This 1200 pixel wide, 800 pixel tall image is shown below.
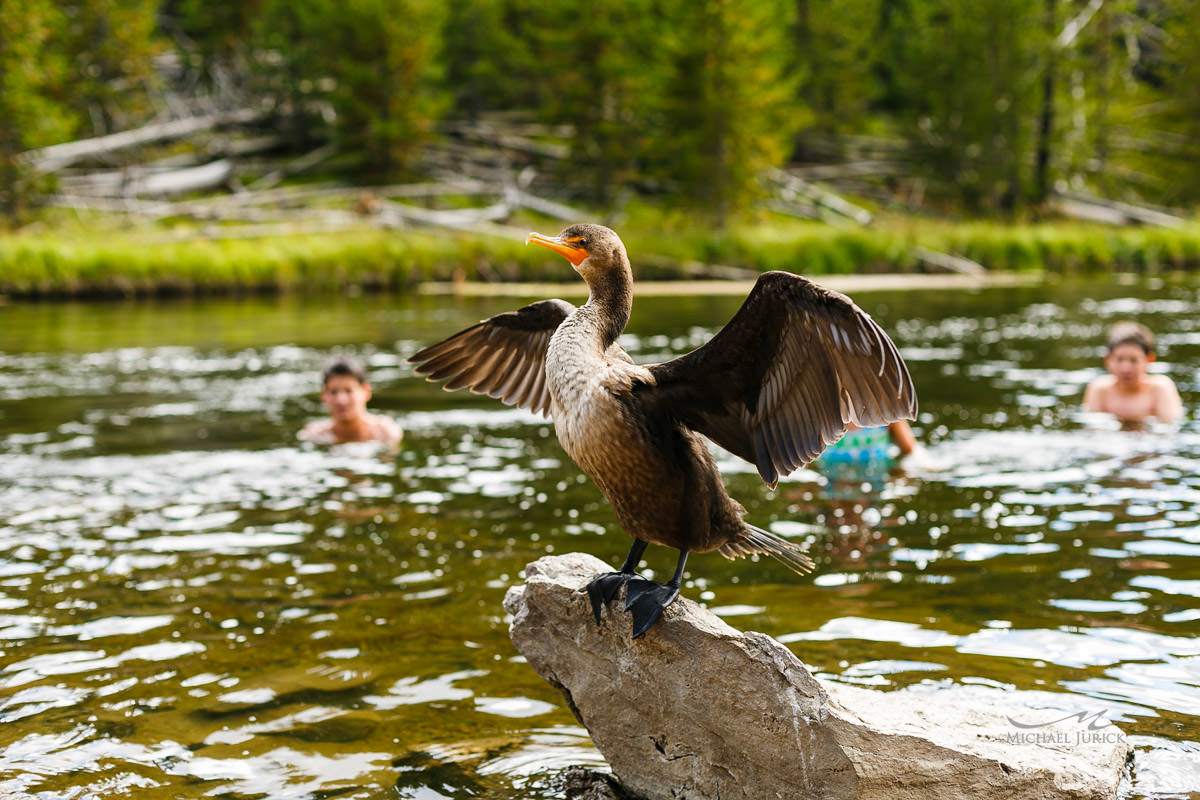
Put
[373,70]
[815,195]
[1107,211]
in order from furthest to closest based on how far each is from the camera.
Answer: [373,70], [815,195], [1107,211]

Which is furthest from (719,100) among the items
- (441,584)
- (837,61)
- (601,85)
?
(441,584)

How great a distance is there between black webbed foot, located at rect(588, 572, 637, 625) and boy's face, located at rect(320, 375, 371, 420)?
5.99 metres

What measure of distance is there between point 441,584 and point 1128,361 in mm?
6576

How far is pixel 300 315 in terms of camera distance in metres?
21.7

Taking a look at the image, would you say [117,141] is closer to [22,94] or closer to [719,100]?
[22,94]

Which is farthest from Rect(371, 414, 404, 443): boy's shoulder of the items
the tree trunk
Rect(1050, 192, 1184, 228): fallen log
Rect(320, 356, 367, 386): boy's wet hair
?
the tree trunk

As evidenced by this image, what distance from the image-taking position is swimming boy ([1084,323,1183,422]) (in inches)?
371

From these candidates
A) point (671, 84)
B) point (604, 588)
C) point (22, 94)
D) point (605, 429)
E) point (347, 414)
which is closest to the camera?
point (605, 429)

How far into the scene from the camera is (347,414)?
9.75m

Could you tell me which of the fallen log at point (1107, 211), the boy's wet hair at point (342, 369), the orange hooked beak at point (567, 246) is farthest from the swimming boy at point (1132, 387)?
the fallen log at point (1107, 211)

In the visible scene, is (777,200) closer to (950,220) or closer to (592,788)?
(950,220)

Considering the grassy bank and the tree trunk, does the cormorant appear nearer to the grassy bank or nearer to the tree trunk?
the grassy bank

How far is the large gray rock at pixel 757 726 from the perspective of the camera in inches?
135
